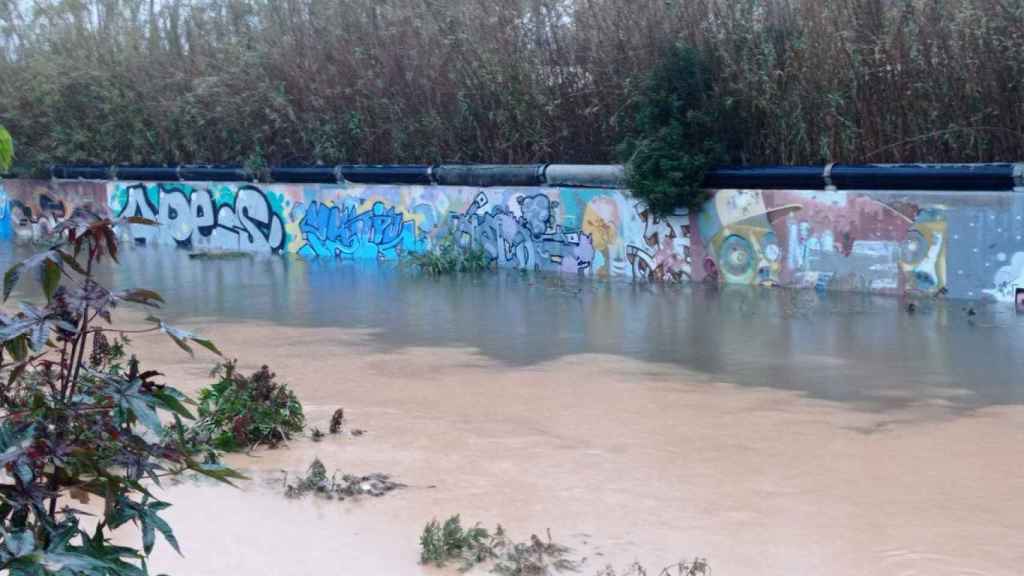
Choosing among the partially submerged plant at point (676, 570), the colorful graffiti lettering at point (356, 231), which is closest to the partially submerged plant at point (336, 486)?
the partially submerged plant at point (676, 570)

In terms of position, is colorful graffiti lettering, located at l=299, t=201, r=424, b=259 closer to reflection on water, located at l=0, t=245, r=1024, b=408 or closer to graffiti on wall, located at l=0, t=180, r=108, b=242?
reflection on water, located at l=0, t=245, r=1024, b=408

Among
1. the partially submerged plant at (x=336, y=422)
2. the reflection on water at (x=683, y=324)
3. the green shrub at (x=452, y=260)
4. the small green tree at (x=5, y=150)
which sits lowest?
the partially submerged plant at (x=336, y=422)

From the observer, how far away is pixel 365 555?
5.74m

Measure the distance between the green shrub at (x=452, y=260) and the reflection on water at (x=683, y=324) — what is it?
1.59ft

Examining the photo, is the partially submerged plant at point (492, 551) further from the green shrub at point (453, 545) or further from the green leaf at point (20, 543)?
the green leaf at point (20, 543)

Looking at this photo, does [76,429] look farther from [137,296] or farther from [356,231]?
[356,231]

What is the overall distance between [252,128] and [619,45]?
8162mm

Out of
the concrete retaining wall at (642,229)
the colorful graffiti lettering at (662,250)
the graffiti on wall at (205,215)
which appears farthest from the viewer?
the graffiti on wall at (205,215)

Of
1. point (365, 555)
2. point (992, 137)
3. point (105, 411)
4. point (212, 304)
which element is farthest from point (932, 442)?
point (212, 304)

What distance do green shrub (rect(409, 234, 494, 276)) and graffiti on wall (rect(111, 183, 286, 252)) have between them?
454 centimetres

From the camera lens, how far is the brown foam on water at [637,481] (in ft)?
18.7

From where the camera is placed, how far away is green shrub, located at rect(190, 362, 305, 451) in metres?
7.69

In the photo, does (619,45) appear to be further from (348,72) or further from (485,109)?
(348,72)

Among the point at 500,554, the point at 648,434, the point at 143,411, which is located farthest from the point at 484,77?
the point at 143,411
